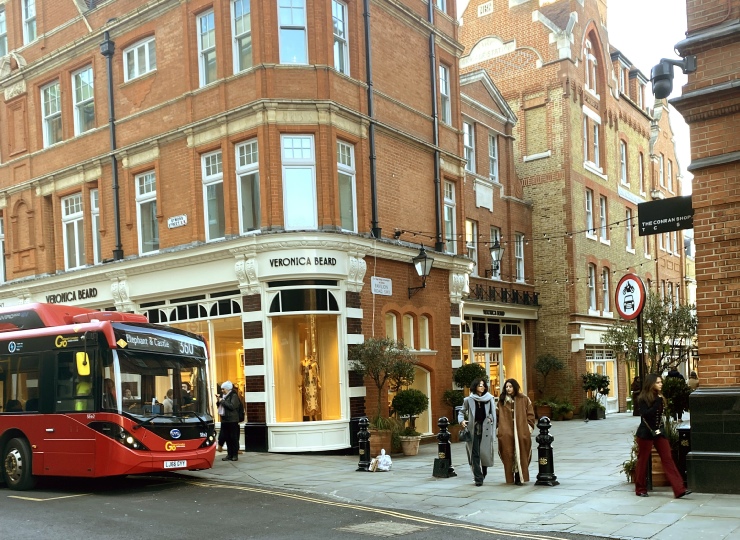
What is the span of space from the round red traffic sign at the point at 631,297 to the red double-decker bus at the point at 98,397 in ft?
23.7

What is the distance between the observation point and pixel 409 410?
18875mm

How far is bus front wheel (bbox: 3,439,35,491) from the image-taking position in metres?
14.0

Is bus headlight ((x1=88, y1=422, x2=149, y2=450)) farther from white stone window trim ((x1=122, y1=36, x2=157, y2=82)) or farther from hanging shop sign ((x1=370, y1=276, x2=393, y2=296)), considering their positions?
white stone window trim ((x1=122, y1=36, x2=157, y2=82))

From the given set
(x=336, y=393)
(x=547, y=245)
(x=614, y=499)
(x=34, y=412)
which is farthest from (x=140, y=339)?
(x=547, y=245)

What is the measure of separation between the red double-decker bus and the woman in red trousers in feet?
23.5

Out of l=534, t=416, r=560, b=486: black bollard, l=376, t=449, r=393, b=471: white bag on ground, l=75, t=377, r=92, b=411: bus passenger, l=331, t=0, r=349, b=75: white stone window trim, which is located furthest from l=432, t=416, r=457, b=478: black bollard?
l=331, t=0, r=349, b=75: white stone window trim

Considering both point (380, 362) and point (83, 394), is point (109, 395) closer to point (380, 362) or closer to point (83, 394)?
point (83, 394)

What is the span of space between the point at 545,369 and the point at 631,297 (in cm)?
1922

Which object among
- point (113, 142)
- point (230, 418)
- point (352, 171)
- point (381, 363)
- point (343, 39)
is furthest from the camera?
point (113, 142)

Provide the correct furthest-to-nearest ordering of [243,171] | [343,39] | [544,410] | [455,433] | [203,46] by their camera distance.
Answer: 1. [544,410]
2. [455,433]
3. [203,46]
4. [343,39]
5. [243,171]

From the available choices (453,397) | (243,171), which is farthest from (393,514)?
(453,397)

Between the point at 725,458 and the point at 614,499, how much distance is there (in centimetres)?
152

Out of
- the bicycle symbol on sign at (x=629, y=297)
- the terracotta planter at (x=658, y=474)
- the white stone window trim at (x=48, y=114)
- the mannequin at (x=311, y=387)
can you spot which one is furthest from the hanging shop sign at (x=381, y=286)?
the white stone window trim at (x=48, y=114)

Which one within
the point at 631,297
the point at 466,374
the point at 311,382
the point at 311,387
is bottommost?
the point at 466,374
